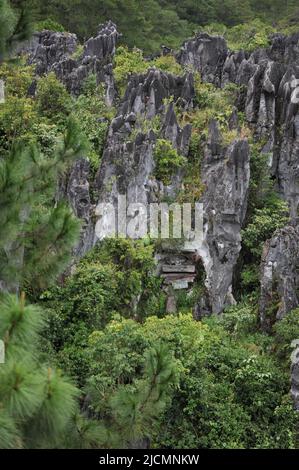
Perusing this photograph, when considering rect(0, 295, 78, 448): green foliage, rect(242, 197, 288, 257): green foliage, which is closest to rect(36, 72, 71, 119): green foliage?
rect(242, 197, 288, 257): green foliage

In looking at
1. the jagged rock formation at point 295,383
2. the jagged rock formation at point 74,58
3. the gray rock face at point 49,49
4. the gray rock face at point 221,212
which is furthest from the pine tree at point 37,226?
the gray rock face at point 49,49

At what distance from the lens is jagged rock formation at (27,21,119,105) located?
55.6 feet

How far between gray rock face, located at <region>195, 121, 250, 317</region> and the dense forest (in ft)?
0.12

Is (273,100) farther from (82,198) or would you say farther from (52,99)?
(82,198)

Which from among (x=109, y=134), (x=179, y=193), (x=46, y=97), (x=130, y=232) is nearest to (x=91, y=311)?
(x=130, y=232)

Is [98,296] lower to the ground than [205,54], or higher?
lower

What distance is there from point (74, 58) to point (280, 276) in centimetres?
1202

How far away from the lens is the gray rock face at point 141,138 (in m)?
12.8

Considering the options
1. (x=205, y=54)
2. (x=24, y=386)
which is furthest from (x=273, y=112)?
(x=24, y=386)

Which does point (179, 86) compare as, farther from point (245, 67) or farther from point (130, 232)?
point (130, 232)

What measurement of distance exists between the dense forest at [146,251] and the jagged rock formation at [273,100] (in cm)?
6

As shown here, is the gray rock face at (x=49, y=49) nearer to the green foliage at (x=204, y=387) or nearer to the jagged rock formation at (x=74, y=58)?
the jagged rock formation at (x=74, y=58)

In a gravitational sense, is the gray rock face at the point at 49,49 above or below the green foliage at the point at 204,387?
above

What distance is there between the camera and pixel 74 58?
1941cm
